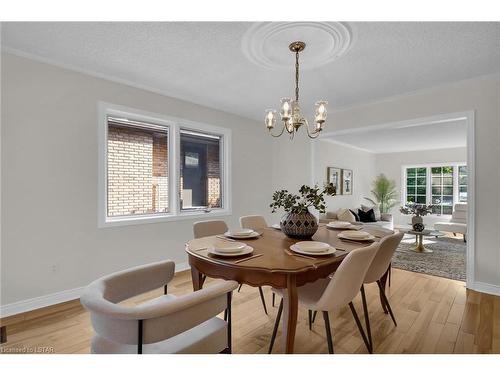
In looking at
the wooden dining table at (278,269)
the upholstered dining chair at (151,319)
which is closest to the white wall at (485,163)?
the wooden dining table at (278,269)

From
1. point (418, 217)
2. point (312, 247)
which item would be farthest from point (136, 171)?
point (418, 217)

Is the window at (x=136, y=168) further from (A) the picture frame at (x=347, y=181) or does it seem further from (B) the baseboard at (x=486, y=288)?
(A) the picture frame at (x=347, y=181)

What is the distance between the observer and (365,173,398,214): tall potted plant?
7.90 meters

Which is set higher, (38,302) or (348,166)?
(348,166)

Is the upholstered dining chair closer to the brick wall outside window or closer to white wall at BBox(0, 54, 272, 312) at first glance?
white wall at BBox(0, 54, 272, 312)

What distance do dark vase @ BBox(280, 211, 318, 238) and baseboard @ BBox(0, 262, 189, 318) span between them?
229cm

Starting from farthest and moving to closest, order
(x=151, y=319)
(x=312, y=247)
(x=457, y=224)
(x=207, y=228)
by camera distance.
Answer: (x=457, y=224)
(x=207, y=228)
(x=312, y=247)
(x=151, y=319)

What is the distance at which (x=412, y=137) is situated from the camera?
6047 millimetres

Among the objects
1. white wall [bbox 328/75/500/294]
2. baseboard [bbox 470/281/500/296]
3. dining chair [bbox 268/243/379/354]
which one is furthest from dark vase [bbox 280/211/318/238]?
baseboard [bbox 470/281/500/296]

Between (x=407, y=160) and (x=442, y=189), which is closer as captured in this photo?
(x=442, y=189)

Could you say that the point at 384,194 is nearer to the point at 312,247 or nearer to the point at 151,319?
the point at 312,247

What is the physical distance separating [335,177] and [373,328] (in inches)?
196

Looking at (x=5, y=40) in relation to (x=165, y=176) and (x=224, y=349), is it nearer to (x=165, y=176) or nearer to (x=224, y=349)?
(x=165, y=176)
